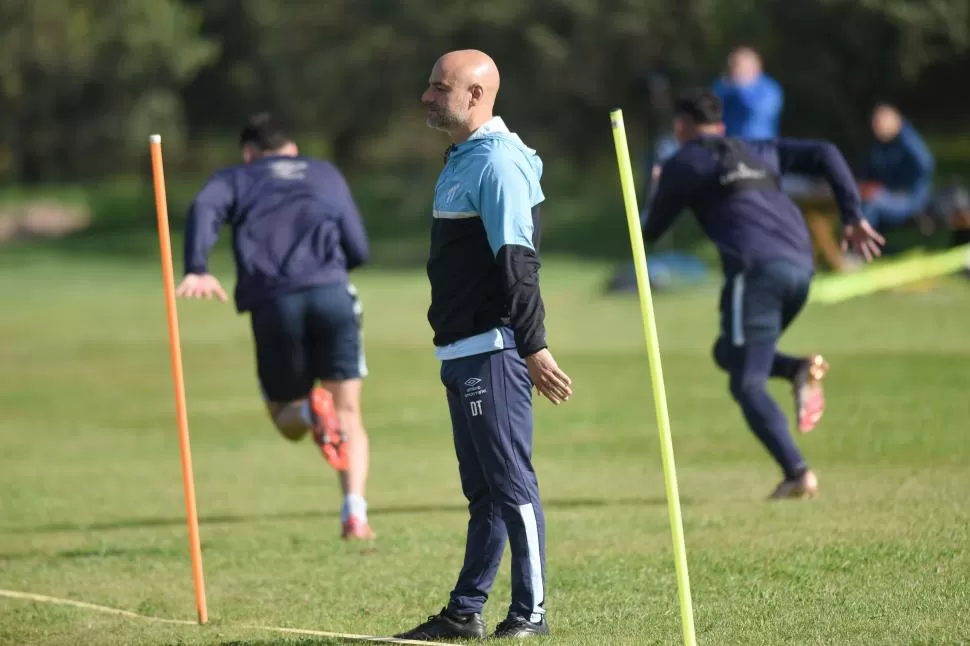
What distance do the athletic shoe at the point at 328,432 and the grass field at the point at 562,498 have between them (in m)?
0.50

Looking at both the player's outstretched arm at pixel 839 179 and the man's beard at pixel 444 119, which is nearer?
the man's beard at pixel 444 119

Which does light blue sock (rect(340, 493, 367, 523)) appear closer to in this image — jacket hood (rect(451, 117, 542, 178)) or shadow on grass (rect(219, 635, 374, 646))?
shadow on grass (rect(219, 635, 374, 646))

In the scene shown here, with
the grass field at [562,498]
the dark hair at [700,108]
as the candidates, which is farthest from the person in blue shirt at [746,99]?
the dark hair at [700,108]

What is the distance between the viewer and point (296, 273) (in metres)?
9.21

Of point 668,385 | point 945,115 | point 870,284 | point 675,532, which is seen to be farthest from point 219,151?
point 675,532

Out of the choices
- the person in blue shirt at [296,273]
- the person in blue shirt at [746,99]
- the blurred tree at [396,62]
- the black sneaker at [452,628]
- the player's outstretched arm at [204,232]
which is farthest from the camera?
the blurred tree at [396,62]

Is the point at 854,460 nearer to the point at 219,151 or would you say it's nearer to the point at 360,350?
the point at 360,350

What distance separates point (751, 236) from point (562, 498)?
196 centimetres

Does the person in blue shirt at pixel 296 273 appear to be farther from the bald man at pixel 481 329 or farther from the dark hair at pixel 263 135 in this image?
the bald man at pixel 481 329

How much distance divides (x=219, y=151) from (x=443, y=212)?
206ft

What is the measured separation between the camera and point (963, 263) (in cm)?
1866

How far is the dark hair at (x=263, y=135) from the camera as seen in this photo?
9328mm

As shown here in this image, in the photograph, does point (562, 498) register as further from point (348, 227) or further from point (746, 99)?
point (746, 99)

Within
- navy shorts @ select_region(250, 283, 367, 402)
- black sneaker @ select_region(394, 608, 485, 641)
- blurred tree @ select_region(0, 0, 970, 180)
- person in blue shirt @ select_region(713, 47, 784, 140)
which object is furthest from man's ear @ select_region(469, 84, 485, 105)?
blurred tree @ select_region(0, 0, 970, 180)
